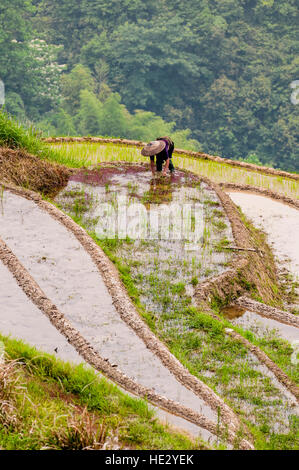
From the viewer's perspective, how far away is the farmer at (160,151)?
28.0 feet

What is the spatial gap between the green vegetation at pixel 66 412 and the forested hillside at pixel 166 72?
76.8 ft

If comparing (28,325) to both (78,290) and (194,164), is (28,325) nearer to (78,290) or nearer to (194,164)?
(78,290)

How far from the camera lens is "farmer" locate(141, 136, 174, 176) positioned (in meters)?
8.53

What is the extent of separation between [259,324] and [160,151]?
3.48 metres

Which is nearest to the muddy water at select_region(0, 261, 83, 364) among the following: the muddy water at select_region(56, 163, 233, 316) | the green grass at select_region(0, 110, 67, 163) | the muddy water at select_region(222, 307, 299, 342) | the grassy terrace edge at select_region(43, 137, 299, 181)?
the muddy water at select_region(56, 163, 233, 316)

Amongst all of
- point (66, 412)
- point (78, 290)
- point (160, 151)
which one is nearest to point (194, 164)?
point (160, 151)

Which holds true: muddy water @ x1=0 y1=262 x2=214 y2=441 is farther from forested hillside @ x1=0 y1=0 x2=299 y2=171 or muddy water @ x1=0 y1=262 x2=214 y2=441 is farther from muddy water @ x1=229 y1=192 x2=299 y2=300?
forested hillside @ x1=0 y1=0 x2=299 y2=171

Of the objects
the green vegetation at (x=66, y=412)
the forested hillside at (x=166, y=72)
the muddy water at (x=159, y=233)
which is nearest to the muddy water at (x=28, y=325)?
the green vegetation at (x=66, y=412)

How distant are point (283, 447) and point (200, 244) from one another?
3296 millimetres

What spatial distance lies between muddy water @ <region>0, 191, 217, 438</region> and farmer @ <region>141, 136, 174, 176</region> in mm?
1887

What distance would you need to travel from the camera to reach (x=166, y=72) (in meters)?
30.8

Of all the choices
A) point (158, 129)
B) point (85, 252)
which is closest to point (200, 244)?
point (85, 252)
